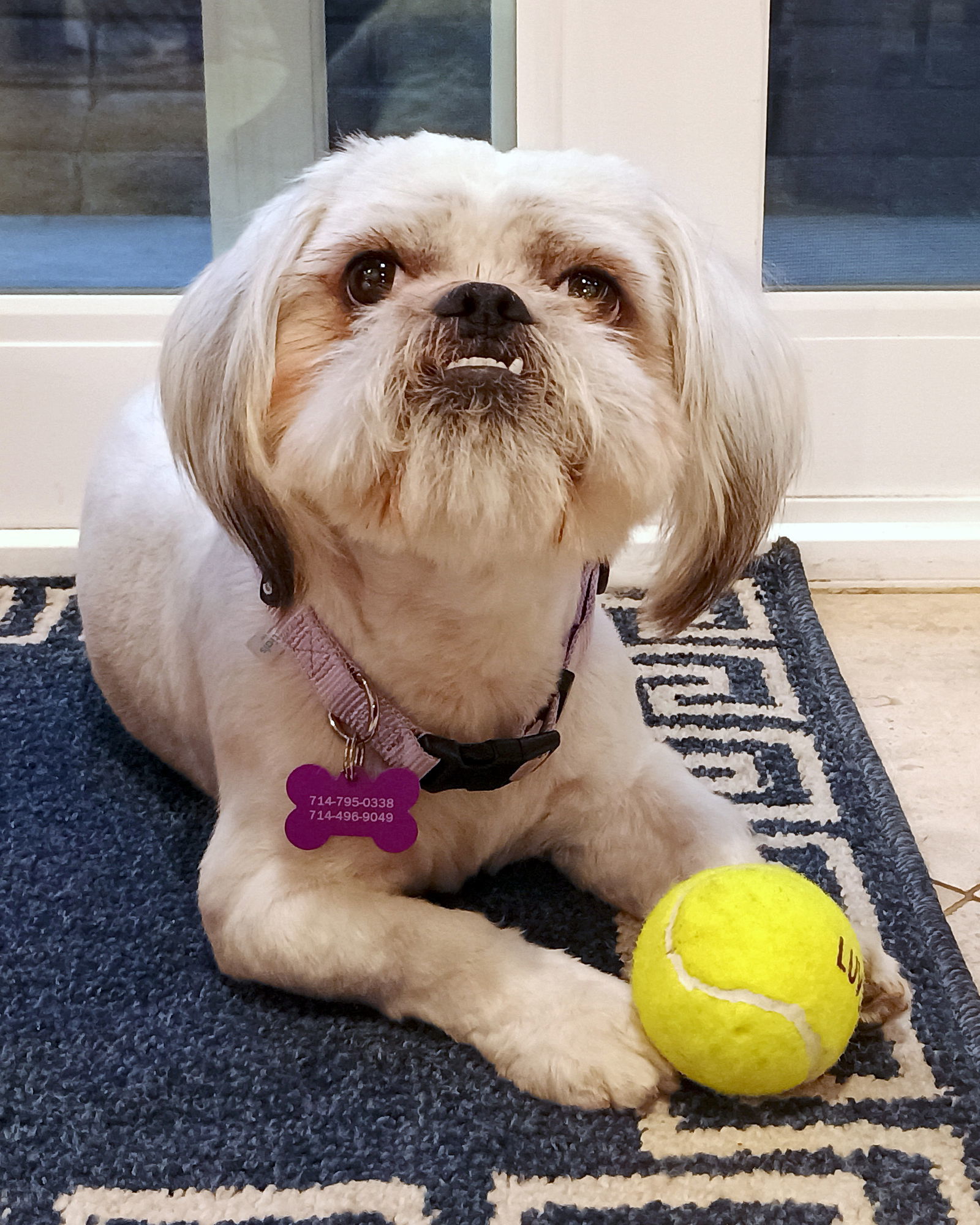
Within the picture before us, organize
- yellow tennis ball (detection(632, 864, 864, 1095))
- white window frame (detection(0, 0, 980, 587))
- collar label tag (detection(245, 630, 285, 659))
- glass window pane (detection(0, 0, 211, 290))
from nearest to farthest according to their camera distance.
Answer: yellow tennis ball (detection(632, 864, 864, 1095))
collar label tag (detection(245, 630, 285, 659))
white window frame (detection(0, 0, 980, 587))
glass window pane (detection(0, 0, 211, 290))

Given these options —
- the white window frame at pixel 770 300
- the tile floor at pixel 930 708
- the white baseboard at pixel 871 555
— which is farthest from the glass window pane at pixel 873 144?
the tile floor at pixel 930 708

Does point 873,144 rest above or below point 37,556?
above

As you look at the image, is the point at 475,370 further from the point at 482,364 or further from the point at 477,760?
the point at 477,760

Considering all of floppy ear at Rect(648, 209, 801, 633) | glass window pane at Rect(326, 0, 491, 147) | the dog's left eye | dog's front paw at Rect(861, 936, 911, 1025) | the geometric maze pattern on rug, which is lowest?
the geometric maze pattern on rug

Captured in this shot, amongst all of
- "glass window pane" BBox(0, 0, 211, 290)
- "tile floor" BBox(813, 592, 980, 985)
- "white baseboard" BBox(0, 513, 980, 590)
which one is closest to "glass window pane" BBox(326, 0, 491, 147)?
"glass window pane" BBox(0, 0, 211, 290)

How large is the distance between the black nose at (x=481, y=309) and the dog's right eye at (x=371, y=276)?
97 millimetres

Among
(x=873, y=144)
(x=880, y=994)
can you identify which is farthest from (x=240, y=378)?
(x=873, y=144)

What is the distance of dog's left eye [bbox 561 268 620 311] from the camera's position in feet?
3.22

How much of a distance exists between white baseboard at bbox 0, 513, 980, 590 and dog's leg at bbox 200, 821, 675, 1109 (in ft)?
3.16

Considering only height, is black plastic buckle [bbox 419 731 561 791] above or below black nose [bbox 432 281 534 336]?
below

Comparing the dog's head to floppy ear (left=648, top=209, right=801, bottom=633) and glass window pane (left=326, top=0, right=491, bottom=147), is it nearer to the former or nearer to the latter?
floppy ear (left=648, top=209, right=801, bottom=633)

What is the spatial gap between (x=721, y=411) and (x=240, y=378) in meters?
0.36

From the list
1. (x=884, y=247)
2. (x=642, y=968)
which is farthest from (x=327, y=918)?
(x=884, y=247)

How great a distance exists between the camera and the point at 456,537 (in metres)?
0.91
